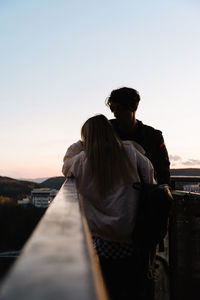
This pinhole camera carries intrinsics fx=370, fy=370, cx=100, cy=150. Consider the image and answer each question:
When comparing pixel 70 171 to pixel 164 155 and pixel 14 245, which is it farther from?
pixel 14 245

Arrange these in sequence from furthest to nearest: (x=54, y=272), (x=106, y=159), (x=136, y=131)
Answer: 1. (x=136, y=131)
2. (x=106, y=159)
3. (x=54, y=272)

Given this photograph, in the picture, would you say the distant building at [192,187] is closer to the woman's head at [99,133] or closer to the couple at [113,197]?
the couple at [113,197]

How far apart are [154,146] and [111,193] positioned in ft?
3.17

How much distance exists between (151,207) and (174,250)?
69.8 inches

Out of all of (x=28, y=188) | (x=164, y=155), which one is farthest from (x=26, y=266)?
(x=28, y=188)

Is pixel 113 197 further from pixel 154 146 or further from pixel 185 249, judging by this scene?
pixel 185 249

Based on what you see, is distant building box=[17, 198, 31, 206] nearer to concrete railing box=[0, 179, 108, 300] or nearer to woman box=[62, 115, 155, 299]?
woman box=[62, 115, 155, 299]

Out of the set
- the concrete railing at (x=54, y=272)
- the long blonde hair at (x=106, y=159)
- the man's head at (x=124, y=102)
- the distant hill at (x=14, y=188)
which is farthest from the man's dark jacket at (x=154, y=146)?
the distant hill at (x=14, y=188)

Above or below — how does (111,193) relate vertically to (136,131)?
below

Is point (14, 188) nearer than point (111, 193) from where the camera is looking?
No

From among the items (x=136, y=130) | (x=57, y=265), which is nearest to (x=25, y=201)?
(x=136, y=130)

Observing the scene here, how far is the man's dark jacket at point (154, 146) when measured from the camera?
3.00 meters

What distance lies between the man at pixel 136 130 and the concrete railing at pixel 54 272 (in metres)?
2.40

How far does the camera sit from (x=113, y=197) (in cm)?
225
